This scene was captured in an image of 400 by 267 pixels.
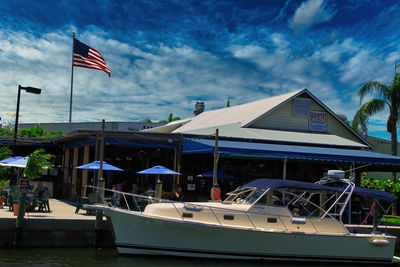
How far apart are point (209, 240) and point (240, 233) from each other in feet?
3.00

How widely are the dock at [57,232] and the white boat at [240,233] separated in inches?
57.1

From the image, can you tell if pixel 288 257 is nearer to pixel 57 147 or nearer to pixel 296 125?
pixel 296 125

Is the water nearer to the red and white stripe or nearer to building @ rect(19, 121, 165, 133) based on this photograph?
the red and white stripe

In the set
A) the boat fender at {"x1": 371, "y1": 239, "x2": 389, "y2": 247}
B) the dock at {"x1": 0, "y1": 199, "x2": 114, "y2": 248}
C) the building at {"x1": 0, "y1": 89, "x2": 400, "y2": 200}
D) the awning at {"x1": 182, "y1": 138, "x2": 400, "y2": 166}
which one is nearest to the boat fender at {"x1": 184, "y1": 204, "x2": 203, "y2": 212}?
the dock at {"x1": 0, "y1": 199, "x2": 114, "y2": 248}

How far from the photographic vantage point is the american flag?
2484cm

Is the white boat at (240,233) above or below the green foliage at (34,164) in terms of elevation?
below

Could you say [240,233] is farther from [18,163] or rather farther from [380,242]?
[18,163]

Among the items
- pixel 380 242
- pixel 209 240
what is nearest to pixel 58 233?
pixel 209 240

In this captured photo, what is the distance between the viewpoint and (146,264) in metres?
11.8

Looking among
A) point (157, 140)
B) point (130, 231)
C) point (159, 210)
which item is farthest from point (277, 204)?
point (157, 140)

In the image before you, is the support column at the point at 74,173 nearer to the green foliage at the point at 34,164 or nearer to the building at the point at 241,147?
the building at the point at 241,147

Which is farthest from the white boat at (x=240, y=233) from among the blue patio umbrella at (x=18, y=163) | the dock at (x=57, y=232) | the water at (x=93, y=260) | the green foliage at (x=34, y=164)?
the blue patio umbrella at (x=18, y=163)

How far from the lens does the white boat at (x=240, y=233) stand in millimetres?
12078

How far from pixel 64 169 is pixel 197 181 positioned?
992 centimetres
